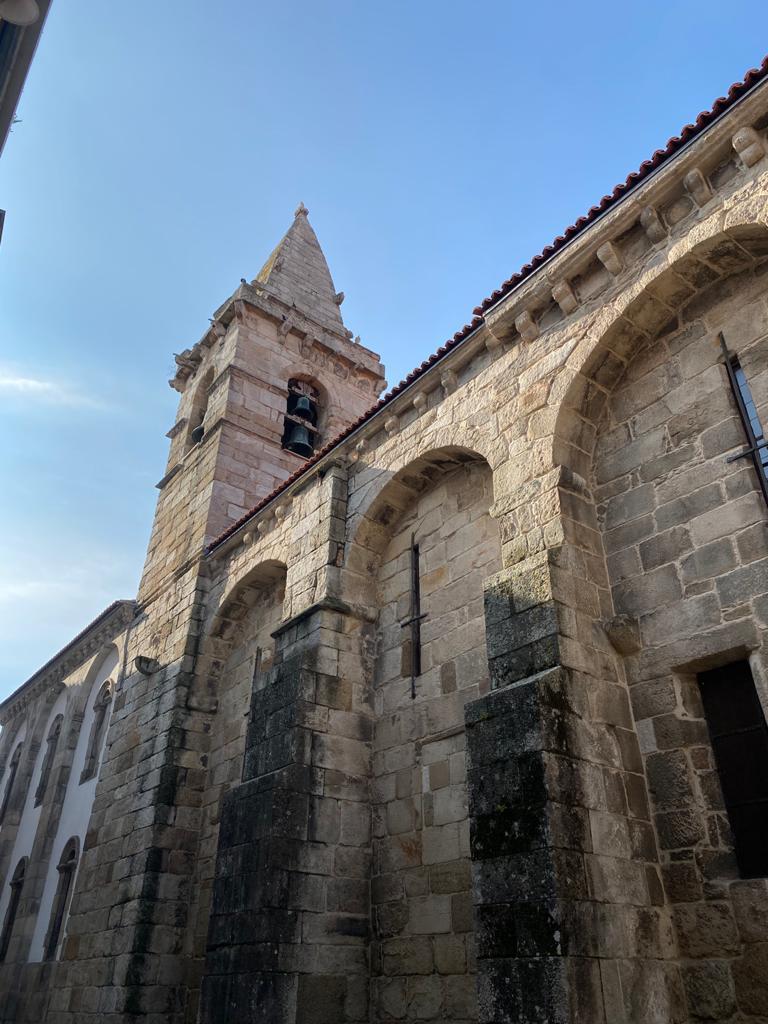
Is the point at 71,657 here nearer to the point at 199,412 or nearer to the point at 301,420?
the point at 199,412

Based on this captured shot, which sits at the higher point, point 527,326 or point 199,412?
point 199,412

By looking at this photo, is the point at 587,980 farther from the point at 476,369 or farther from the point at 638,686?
the point at 476,369

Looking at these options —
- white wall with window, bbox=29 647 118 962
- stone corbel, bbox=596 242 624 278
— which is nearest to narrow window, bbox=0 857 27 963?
white wall with window, bbox=29 647 118 962

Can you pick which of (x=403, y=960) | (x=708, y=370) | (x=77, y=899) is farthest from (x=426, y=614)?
(x=77, y=899)

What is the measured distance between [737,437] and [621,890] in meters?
3.01

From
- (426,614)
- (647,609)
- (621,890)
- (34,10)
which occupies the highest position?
(34,10)

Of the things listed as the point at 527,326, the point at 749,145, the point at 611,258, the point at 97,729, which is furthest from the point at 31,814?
the point at 749,145

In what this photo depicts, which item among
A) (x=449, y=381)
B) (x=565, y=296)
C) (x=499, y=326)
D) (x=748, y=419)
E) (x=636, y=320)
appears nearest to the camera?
(x=748, y=419)

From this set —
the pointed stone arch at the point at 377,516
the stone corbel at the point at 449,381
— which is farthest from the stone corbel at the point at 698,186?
the pointed stone arch at the point at 377,516

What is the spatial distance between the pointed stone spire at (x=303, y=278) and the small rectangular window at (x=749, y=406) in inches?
452

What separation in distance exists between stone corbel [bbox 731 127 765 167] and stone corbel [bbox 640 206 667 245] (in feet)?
2.30

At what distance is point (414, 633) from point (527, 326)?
3.10 meters

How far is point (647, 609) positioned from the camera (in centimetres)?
531

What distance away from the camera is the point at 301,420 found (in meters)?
14.4
